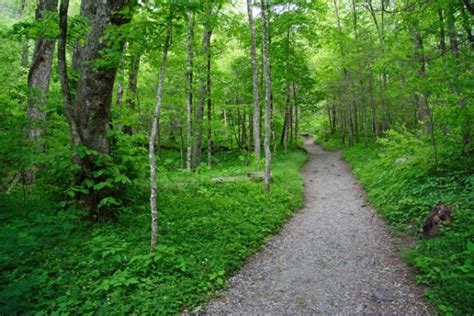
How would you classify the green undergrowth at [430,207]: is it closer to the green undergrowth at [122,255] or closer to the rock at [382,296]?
the rock at [382,296]

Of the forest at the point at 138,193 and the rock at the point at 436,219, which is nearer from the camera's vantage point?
the forest at the point at 138,193

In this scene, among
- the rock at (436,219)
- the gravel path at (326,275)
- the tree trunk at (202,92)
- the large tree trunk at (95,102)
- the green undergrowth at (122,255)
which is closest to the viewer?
the green undergrowth at (122,255)

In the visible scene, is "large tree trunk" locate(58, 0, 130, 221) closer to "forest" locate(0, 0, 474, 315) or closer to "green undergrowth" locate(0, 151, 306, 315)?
"forest" locate(0, 0, 474, 315)

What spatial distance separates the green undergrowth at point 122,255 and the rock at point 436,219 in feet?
11.0

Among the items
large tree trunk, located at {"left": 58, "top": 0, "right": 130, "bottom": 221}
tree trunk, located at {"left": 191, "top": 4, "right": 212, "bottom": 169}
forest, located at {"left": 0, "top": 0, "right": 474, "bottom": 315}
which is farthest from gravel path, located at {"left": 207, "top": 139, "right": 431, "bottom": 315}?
tree trunk, located at {"left": 191, "top": 4, "right": 212, "bottom": 169}

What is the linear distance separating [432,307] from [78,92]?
24.5 feet

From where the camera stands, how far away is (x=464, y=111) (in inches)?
280

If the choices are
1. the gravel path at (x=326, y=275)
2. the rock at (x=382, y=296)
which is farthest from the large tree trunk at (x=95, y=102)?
the rock at (x=382, y=296)

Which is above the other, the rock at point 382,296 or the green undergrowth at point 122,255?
the green undergrowth at point 122,255

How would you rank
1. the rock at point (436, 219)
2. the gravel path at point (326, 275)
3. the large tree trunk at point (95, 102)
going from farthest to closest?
the large tree trunk at point (95, 102)
the rock at point (436, 219)
the gravel path at point (326, 275)

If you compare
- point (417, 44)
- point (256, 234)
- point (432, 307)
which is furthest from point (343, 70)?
point (432, 307)

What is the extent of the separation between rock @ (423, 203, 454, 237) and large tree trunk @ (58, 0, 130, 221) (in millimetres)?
6777

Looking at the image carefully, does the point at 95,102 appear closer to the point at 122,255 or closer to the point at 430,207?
the point at 122,255

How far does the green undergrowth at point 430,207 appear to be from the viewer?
4012mm
